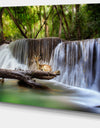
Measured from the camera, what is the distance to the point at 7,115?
290cm

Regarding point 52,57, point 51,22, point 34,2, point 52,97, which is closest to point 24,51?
point 52,57

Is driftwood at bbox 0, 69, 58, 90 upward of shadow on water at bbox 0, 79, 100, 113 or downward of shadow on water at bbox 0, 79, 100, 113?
upward

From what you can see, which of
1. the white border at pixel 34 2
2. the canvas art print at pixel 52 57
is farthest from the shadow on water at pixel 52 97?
the white border at pixel 34 2

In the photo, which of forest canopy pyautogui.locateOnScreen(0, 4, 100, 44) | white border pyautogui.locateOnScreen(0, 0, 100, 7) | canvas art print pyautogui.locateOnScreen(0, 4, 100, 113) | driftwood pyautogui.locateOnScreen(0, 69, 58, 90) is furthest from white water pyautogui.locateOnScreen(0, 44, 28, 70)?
white border pyautogui.locateOnScreen(0, 0, 100, 7)

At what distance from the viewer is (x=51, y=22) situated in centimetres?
303

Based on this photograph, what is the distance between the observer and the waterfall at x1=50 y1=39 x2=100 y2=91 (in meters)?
2.71

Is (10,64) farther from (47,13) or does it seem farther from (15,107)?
(47,13)

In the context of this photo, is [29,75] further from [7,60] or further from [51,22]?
[51,22]

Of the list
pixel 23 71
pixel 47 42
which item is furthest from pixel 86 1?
pixel 23 71

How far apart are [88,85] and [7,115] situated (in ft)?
4.99

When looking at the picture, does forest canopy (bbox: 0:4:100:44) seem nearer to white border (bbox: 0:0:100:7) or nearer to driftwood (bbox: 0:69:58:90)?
white border (bbox: 0:0:100:7)

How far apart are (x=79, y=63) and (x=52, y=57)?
0.52 metres

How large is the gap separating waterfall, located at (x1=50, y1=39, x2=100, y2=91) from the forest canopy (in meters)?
0.16

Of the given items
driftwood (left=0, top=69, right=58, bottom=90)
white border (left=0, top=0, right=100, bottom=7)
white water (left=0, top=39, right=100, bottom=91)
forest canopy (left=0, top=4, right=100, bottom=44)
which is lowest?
driftwood (left=0, top=69, right=58, bottom=90)
